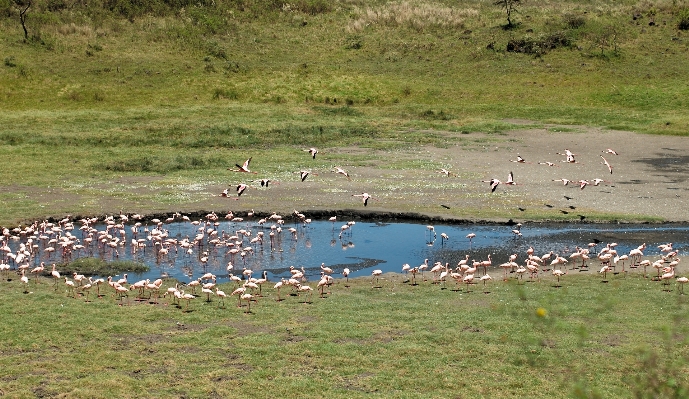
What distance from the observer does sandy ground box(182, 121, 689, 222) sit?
29797 millimetres

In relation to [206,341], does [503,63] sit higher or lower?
higher

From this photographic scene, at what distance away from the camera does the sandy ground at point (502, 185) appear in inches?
1173

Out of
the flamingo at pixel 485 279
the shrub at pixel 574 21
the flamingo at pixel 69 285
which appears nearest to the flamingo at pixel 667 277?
the flamingo at pixel 485 279

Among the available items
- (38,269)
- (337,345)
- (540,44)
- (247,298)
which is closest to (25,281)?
(38,269)

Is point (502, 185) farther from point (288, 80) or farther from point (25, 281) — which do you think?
point (288, 80)

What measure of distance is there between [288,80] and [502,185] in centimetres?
2675

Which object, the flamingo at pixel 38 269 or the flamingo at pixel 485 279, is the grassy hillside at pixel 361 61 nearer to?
the flamingo at pixel 485 279

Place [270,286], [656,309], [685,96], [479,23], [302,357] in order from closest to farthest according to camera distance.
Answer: [302,357], [656,309], [270,286], [685,96], [479,23]

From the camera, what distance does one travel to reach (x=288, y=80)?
5734 cm

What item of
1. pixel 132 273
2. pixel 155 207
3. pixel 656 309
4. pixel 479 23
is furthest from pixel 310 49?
pixel 656 309

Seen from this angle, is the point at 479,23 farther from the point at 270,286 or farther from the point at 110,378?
the point at 110,378

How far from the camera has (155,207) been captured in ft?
98.0

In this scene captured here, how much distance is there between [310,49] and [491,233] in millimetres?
39222

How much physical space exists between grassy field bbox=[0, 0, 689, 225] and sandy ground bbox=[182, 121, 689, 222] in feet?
8.73
